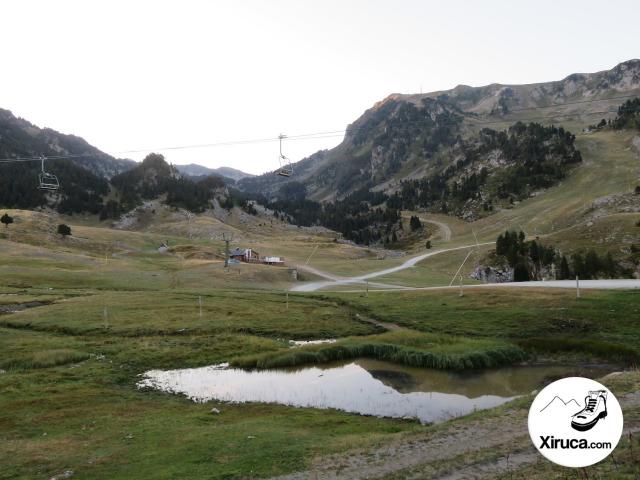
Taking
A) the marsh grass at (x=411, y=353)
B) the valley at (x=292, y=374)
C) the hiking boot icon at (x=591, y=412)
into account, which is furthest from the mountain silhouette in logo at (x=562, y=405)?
the marsh grass at (x=411, y=353)

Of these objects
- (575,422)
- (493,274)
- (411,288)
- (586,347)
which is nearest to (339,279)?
(411,288)

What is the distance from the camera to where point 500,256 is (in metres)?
114

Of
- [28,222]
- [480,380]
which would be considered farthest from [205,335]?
[28,222]

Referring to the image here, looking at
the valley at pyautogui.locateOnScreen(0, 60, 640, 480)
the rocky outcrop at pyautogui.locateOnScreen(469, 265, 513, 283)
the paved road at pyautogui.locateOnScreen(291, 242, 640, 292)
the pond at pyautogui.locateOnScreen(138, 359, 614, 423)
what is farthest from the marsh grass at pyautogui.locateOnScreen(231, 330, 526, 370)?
the rocky outcrop at pyautogui.locateOnScreen(469, 265, 513, 283)

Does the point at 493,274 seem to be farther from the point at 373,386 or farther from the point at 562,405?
the point at 562,405

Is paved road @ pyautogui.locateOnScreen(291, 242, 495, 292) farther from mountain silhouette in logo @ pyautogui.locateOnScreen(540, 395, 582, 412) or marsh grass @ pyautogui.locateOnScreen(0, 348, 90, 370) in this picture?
mountain silhouette in logo @ pyautogui.locateOnScreen(540, 395, 582, 412)

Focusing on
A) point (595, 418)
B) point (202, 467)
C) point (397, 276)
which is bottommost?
point (397, 276)

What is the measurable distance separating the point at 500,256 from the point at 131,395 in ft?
339

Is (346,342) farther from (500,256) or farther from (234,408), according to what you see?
(500,256)

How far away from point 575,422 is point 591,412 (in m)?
0.36

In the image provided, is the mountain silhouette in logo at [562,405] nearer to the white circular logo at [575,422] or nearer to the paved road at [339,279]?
the white circular logo at [575,422]

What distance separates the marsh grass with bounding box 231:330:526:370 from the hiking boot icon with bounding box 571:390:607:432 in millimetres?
25944

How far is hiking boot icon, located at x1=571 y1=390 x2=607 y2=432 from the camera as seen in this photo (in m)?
8.12

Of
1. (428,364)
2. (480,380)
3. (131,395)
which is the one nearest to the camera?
(131,395)
